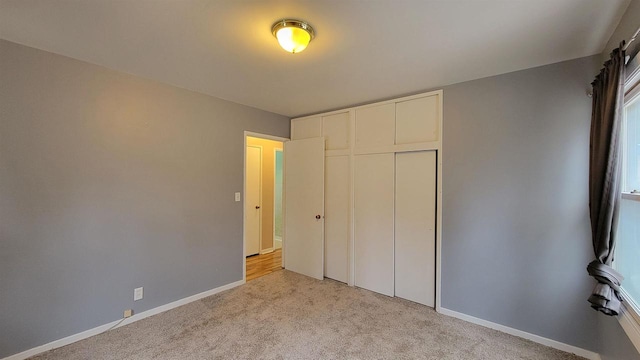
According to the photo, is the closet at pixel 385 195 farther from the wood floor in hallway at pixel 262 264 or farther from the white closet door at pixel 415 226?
the wood floor in hallway at pixel 262 264

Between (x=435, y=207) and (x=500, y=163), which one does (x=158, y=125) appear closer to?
(x=435, y=207)

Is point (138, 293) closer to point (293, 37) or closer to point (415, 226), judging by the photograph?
point (293, 37)

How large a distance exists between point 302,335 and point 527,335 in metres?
2.08

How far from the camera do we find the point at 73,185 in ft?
7.47

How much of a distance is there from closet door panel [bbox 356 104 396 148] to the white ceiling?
518 millimetres

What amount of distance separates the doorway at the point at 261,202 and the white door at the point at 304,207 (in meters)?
0.72

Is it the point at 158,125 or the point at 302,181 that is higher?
the point at 158,125

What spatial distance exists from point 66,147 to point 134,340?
1.82m

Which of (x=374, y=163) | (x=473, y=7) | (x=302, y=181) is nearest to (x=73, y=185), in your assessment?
(x=302, y=181)

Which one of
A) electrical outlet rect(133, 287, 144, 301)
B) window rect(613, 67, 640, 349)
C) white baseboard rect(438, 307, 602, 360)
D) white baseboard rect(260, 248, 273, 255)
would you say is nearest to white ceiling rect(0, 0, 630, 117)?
window rect(613, 67, 640, 349)

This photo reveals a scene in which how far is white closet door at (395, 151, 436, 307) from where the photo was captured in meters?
2.94

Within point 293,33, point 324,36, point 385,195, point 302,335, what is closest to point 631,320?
point 385,195

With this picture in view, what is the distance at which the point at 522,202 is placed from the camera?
7.86 feet

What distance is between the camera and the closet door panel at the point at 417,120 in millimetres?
2928
